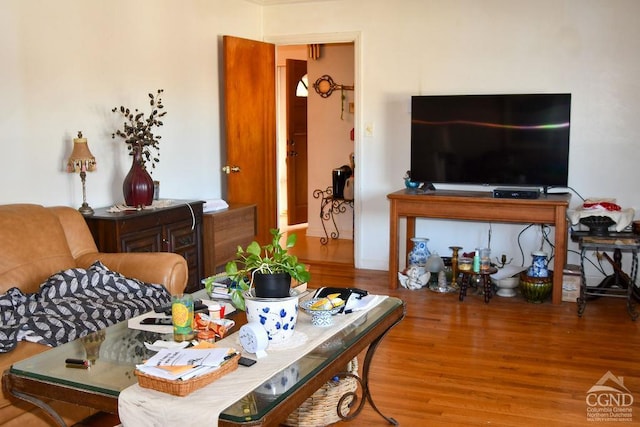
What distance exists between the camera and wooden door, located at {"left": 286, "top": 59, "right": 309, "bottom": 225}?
331 inches

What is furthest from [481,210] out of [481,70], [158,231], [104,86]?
[104,86]

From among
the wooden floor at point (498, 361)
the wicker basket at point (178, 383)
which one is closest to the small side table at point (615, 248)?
the wooden floor at point (498, 361)

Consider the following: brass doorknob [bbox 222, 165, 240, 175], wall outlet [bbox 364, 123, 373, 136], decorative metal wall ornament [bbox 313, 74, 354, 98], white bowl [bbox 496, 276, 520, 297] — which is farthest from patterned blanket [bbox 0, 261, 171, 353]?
decorative metal wall ornament [bbox 313, 74, 354, 98]

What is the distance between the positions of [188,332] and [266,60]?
408cm

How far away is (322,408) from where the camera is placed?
3.00 m

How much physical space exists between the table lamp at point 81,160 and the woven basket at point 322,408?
6.56 ft

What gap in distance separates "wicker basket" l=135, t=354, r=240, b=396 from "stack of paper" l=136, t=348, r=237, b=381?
0.01 metres

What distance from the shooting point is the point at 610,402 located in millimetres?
3318

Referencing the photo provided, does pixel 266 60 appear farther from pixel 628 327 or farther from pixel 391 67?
pixel 628 327

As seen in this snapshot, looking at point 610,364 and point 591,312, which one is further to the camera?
point 591,312

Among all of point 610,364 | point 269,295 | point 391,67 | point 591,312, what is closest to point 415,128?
point 391,67

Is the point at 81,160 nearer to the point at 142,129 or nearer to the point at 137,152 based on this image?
the point at 137,152

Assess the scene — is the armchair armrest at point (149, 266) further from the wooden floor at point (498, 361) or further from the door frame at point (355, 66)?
the door frame at point (355, 66)

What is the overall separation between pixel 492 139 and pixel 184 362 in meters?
3.82
